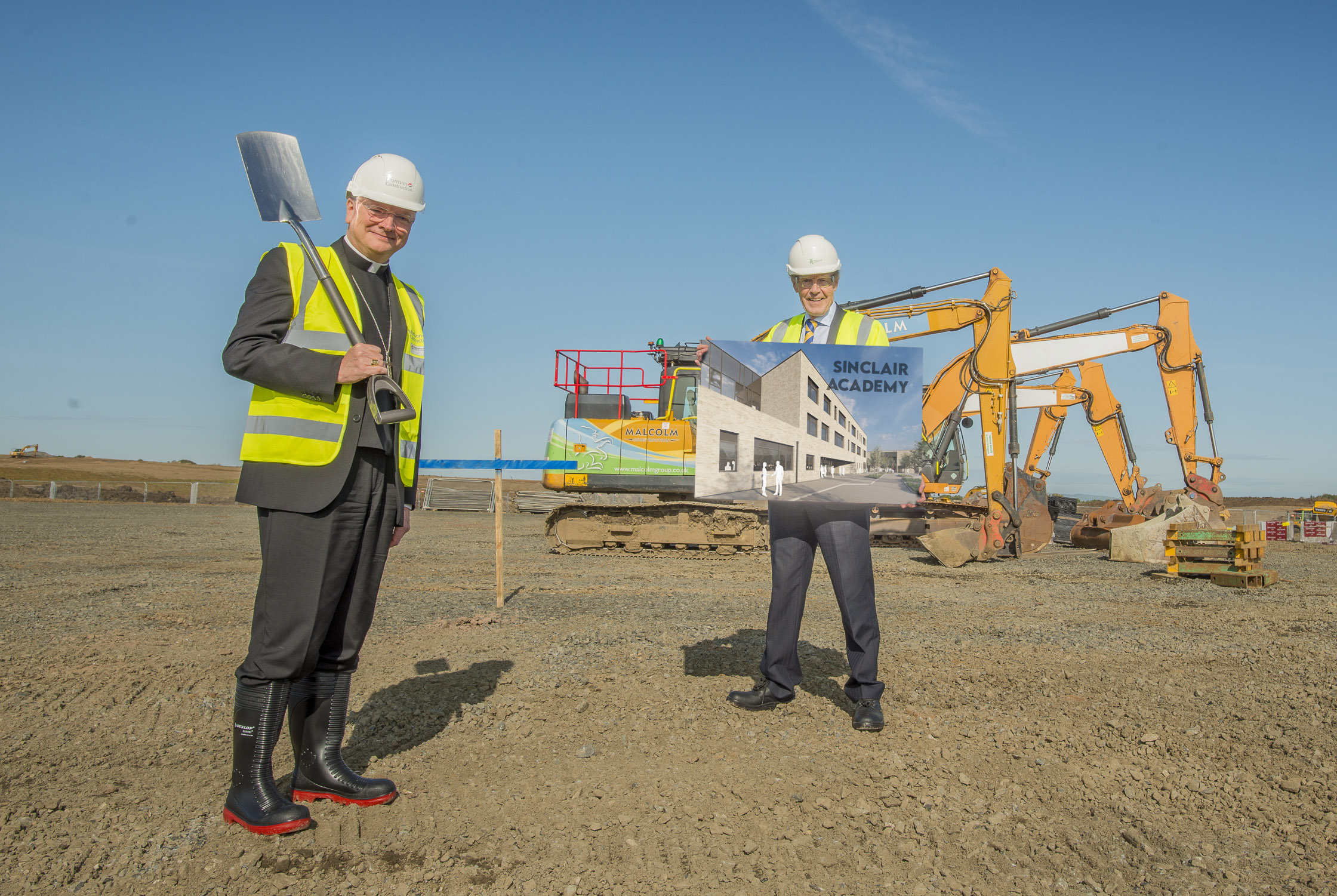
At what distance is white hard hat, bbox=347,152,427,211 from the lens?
265cm

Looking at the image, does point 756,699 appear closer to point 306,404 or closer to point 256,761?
point 256,761

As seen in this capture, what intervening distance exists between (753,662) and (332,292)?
326cm

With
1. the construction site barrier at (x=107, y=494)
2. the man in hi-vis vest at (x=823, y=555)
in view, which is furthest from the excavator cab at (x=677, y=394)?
the construction site barrier at (x=107, y=494)

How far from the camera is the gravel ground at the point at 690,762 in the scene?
2.25 metres

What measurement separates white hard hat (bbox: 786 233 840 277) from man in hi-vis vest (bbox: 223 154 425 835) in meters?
1.86

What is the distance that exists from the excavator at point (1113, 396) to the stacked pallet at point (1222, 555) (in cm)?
382

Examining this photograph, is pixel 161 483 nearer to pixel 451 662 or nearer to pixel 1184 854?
pixel 451 662

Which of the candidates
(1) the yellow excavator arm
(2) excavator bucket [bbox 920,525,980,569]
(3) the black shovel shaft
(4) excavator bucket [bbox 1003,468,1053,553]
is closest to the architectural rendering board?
(3) the black shovel shaft

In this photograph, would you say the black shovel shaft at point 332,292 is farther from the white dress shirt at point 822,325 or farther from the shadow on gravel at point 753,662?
the shadow on gravel at point 753,662

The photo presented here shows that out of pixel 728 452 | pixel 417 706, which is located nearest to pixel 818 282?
pixel 728 452

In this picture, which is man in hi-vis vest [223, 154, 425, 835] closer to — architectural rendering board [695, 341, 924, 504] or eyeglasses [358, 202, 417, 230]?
eyeglasses [358, 202, 417, 230]

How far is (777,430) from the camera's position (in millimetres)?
3467

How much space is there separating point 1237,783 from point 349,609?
10.8 feet

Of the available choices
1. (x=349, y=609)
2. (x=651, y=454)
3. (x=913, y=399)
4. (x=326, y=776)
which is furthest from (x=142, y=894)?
(x=651, y=454)
